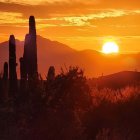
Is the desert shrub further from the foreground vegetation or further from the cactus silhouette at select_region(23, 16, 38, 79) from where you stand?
the cactus silhouette at select_region(23, 16, 38, 79)

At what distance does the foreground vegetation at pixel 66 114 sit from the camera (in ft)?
59.5

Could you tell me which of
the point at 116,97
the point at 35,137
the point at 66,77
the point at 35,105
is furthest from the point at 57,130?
the point at 116,97

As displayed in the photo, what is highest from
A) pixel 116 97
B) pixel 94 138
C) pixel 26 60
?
pixel 26 60

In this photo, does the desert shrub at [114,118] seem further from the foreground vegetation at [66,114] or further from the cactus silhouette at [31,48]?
the cactus silhouette at [31,48]

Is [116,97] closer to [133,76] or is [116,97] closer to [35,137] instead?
[35,137]

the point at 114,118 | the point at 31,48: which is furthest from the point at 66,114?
the point at 31,48

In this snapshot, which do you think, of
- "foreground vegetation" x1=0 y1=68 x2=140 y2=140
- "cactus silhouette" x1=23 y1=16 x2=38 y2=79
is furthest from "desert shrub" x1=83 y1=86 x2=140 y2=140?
"cactus silhouette" x1=23 y1=16 x2=38 y2=79

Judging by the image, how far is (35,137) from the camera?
1805 centimetres

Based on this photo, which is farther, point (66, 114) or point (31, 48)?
point (31, 48)

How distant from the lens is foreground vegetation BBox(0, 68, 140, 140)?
18.1m

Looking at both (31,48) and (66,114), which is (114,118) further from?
(31,48)

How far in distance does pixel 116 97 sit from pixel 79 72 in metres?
3.78

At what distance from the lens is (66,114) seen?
1912 cm

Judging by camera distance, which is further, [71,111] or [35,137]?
[71,111]
